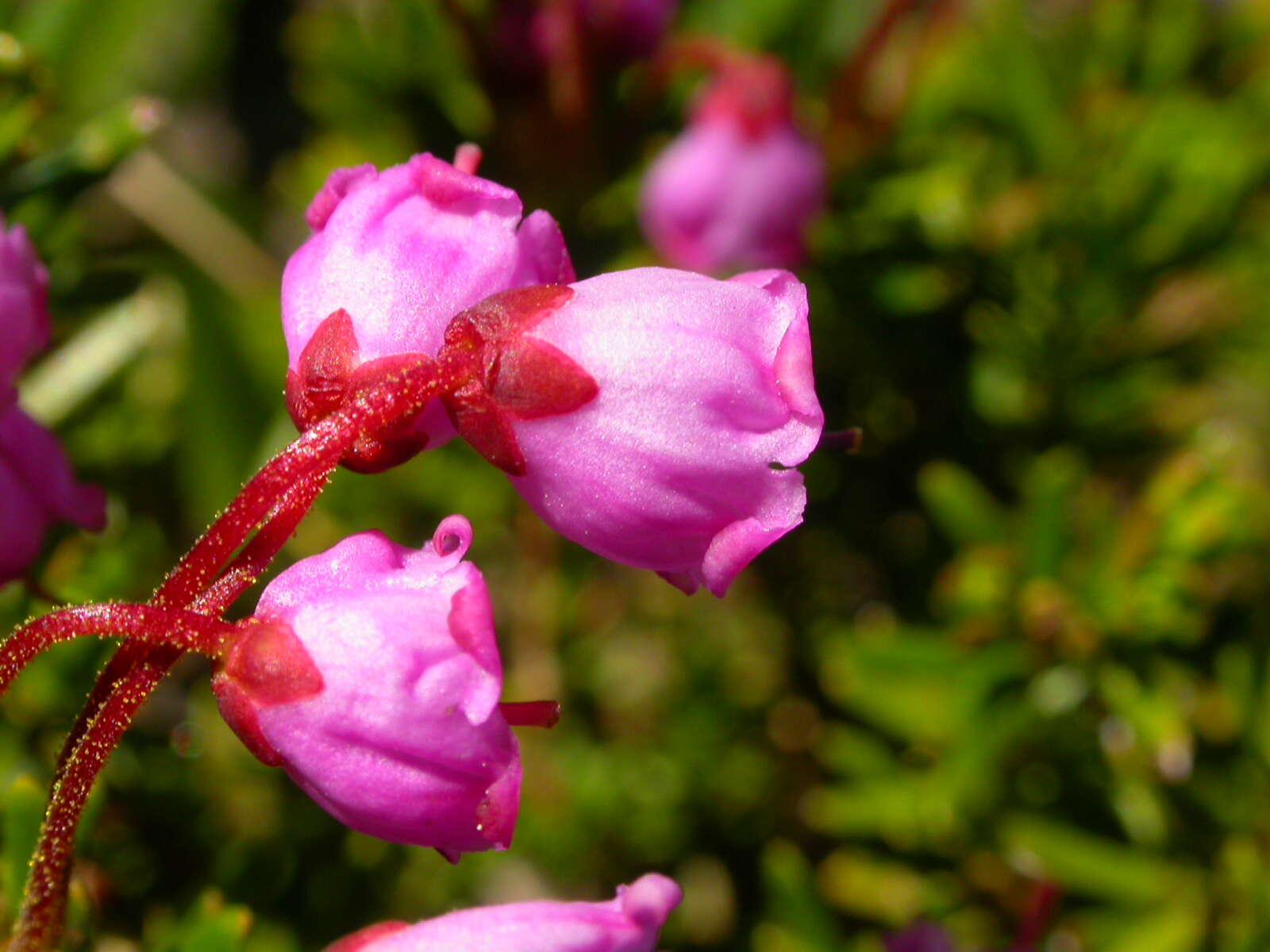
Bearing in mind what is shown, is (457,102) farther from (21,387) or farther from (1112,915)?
(1112,915)

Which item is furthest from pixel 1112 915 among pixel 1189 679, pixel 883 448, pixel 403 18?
pixel 403 18

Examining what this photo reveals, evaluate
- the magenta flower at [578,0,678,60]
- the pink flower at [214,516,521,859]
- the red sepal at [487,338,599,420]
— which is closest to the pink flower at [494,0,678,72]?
the magenta flower at [578,0,678,60]

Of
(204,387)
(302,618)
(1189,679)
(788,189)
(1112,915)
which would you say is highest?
(302,618)

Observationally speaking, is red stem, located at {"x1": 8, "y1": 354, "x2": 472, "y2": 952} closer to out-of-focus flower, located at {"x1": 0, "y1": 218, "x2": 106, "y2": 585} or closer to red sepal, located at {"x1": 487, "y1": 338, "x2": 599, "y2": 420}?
red sepal, located at {"x1": 487, "y1": 338, "x2": 599, "y2": 420}

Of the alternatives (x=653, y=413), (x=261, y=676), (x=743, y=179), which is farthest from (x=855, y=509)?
(x=261, y=676)

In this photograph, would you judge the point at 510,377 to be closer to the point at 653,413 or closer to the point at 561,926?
the point at 653,413

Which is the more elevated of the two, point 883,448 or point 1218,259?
point 1218,259
